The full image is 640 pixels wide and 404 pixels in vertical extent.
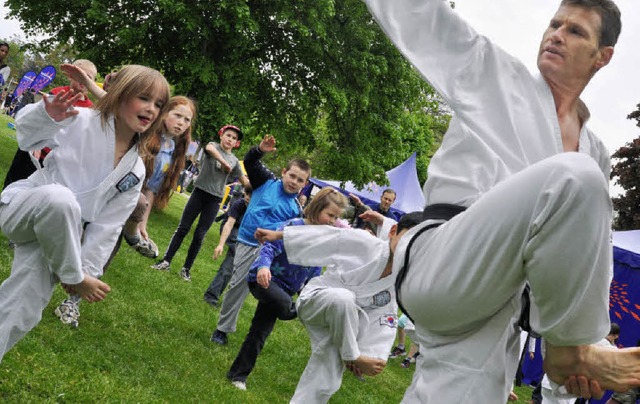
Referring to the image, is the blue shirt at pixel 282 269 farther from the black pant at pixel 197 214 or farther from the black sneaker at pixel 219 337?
the black pant at pixel 197 214

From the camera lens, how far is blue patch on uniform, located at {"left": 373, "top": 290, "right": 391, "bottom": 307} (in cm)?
449

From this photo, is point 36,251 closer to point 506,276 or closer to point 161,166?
point 506,276

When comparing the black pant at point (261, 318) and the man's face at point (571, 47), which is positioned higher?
the man's face at point (571, 47)

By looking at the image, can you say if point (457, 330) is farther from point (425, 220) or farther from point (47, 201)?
point (47, 201)

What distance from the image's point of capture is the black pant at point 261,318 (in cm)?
491

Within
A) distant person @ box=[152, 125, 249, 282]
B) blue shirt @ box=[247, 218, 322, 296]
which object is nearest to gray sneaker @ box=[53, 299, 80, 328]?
blue shirt @ box=[247, 218, 322, 296]

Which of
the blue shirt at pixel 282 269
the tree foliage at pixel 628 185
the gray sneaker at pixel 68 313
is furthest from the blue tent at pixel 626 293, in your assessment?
the tree foliage at pixel 628 185

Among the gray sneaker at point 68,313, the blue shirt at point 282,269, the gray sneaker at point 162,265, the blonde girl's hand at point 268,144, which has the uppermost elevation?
the blonde girl's hand at point 268,144

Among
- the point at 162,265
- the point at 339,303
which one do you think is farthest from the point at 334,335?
the point at 162,265

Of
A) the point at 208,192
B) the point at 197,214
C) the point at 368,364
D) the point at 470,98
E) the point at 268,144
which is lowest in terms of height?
the point at 197,214

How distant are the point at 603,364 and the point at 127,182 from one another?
264 centimetres

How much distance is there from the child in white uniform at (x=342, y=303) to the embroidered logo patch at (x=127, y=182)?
42.8 inches

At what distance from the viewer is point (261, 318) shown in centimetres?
507

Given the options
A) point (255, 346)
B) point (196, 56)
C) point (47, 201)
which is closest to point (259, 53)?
point (196, 56)
